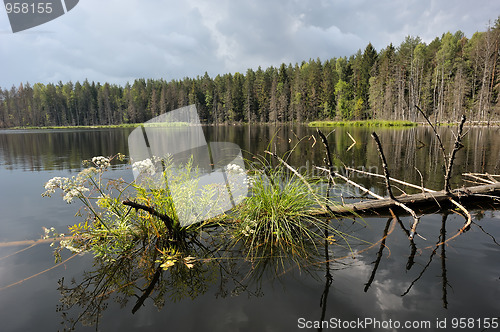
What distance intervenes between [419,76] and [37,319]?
78181 millimetres

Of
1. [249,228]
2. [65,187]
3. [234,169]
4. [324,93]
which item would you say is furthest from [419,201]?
[324,93]

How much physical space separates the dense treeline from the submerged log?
172ft

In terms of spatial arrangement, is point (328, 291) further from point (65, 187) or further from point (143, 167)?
point (65, 187)

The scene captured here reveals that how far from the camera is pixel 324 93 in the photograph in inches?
3182

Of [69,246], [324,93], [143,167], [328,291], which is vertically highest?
[324,93]

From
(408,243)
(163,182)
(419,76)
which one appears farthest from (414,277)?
(419,76)

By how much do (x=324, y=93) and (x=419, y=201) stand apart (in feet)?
267

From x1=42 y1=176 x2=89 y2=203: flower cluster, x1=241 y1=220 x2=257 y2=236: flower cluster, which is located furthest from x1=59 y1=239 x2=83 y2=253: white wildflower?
x1=241 y1=220 x2=257 y2=236: flower cluster

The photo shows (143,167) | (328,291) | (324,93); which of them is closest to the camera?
(328,291)

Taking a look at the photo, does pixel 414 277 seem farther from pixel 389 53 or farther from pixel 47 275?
pixel 389 53

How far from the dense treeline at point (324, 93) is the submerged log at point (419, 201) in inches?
2065

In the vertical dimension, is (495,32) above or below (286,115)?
above

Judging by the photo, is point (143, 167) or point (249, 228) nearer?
point (143, 167)

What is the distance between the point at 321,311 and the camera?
108 inches
